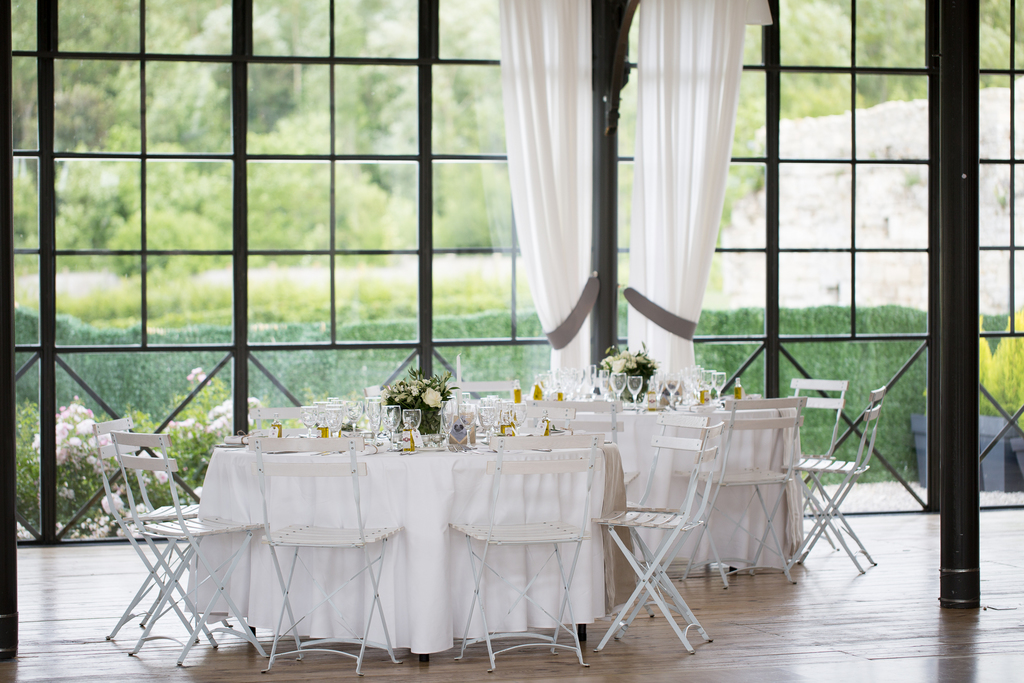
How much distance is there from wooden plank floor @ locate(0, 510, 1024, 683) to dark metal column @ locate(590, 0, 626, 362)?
225 cm

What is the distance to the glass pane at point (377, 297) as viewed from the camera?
22.9 ft

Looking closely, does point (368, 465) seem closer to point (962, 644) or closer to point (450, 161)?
point (962, 644)

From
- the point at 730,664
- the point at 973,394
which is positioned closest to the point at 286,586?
the point at 730,664

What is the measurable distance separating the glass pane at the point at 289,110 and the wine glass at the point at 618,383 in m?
2.73

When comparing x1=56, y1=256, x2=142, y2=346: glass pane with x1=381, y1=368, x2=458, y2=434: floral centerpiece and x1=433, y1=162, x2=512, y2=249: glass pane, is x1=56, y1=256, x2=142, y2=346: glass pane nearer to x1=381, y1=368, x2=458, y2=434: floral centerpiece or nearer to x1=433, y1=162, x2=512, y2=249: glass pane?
x1=433, y1=162, x2=512, y2=249: glass pane

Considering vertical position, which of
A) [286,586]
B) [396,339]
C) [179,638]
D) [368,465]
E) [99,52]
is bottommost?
[179,638]

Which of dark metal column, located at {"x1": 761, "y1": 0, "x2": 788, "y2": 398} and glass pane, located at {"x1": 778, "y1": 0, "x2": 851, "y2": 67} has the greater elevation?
glass pane, located at {"x1": 778, "y1": 0, "x2": 851, "y2": 67}

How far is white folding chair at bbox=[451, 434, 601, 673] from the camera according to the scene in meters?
3.86

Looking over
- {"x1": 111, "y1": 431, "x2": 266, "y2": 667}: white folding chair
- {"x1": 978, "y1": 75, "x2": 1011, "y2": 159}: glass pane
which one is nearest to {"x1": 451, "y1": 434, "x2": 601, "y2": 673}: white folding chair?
{"x1": 111, "y1": 431, "x2": 266, "y2": 667}: white folding chair

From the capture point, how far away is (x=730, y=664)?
3980 mm

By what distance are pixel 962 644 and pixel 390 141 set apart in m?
4.91

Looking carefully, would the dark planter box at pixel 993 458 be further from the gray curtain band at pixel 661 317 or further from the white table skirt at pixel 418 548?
the white table skirt at pixel 418 548

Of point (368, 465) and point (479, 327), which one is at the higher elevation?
point (479, 327)

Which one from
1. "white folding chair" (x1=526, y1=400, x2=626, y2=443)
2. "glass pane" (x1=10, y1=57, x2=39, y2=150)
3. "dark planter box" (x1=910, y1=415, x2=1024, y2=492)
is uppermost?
Result: "glass pane" (x1=10, y1=57, x2=39, y2=150)
